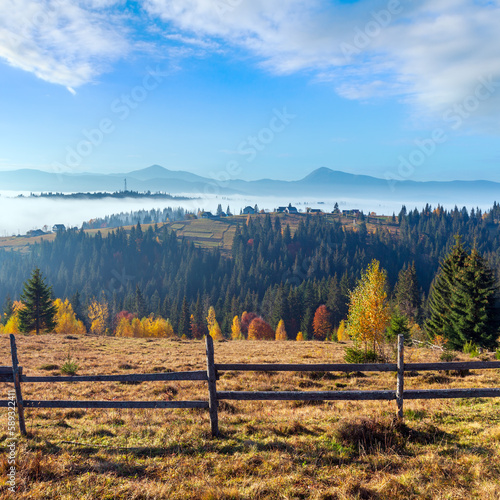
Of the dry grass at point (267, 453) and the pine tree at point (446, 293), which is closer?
the dry grass at point (267, 453)

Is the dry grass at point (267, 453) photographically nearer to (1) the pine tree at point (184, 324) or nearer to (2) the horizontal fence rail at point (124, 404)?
(2) the horizontal fence rail at point (124, 404)

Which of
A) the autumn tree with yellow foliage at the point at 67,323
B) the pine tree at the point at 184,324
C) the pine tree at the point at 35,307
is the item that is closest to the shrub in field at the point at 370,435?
the pine tree at the point at 35,307

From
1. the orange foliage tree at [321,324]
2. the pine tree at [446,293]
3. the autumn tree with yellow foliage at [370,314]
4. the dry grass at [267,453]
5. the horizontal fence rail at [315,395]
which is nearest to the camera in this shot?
the dry grass at [267,453]

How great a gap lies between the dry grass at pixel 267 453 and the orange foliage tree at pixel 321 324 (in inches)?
4053

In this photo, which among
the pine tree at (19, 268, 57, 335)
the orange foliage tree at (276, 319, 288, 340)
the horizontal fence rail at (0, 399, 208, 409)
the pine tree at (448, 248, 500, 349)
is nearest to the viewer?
the horizontal fence rail at (0, 399, 208, 409)

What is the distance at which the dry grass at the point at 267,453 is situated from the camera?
19.5 ft

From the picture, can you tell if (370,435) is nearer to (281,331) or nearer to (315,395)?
(315,395)

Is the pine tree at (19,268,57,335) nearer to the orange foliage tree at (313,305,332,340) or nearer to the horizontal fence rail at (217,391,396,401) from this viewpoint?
the horizontal fence rail at (217,391,396,401)

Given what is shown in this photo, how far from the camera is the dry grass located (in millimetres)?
5949

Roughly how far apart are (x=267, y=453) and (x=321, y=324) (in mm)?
109644

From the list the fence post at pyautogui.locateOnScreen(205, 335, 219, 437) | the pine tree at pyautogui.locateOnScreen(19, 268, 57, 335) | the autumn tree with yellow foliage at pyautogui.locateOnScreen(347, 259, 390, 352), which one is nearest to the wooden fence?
the fence post at pyautogui.locateOnScreen(205, 335, 219, 437)

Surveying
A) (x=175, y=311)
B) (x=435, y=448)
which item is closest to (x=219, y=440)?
(x=435, y=448)

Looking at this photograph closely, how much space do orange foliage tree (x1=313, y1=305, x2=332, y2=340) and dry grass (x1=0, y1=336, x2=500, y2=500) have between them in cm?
10294

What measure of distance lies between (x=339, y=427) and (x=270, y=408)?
12.0 ft
